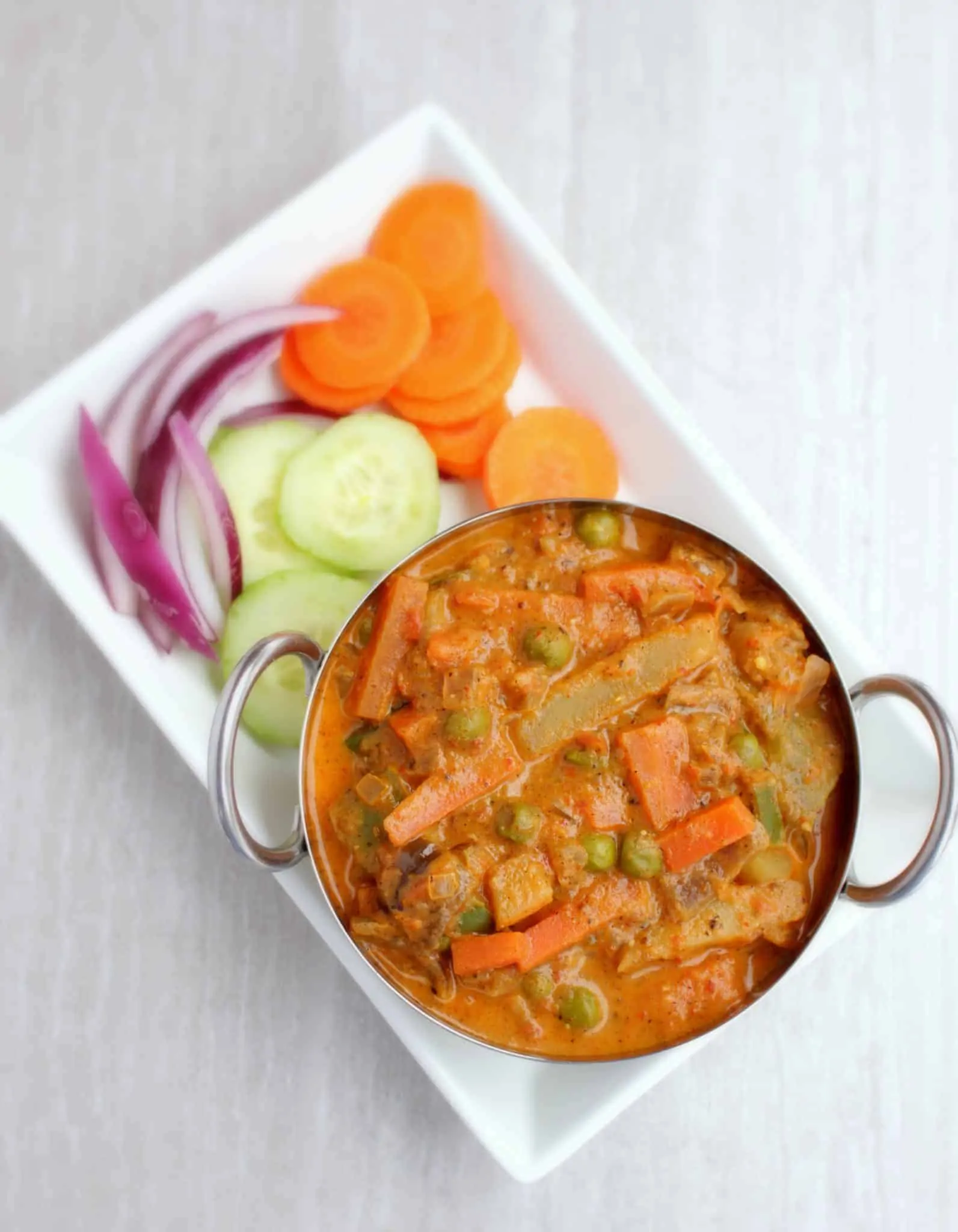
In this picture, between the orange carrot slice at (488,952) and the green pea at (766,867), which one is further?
the green pea at (766,867)

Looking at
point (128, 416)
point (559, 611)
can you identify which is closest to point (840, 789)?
point (559, 611)

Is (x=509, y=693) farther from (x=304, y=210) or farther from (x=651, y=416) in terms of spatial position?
(x=304, y=210)

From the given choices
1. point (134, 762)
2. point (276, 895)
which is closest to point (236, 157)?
point (134, 762)

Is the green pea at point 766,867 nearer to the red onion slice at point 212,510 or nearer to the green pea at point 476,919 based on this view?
the green pea at point 476,919

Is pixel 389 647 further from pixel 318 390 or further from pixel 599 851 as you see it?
→ pixel 318 390

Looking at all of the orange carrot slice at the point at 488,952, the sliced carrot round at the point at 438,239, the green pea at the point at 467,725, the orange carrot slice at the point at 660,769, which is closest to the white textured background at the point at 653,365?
the sliced carrot round at the point at 438,239

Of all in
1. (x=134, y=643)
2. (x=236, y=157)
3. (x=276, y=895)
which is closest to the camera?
(x=134, y=643)
